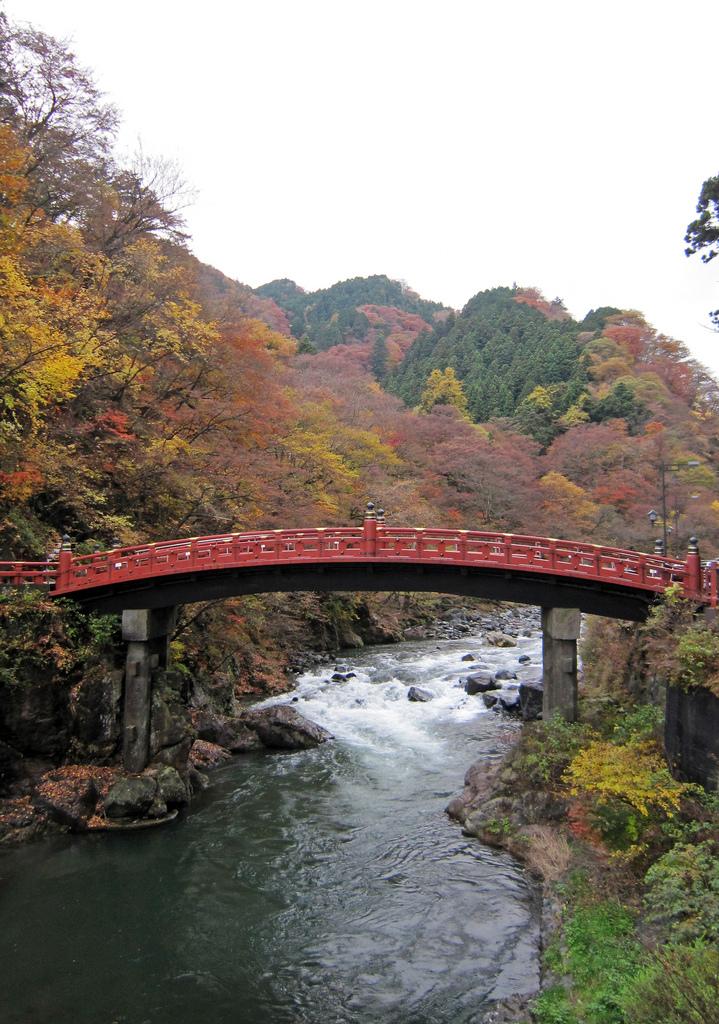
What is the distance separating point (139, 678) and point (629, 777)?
12.1m

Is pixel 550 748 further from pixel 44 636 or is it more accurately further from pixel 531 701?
pixel 44 636

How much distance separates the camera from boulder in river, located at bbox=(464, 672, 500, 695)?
26.6 m

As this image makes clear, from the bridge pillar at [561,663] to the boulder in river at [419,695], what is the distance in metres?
9.36

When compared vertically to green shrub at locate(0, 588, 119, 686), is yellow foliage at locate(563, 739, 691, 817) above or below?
below

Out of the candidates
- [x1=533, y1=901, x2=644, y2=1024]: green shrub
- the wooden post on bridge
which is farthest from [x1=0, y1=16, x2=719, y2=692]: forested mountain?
[x1=533, y1=901, x2=644, y2=1024]: green shrub

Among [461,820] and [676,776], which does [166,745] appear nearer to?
[461,820]

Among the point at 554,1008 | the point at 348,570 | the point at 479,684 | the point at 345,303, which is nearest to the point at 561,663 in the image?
the point at 348,570

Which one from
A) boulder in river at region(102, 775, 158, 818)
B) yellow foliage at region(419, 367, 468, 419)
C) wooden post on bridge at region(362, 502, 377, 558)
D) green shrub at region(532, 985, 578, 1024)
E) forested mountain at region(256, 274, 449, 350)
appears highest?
forested mountain at region(256, 274, 449, 350)

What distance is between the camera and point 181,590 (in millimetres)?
18141

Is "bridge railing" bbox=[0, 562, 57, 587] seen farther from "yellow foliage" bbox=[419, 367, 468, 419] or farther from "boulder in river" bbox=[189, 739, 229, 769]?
"yellow foliage" bbox=[419, 367, 468, 419]

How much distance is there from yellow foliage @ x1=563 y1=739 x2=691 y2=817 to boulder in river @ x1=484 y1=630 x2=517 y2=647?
22603mm

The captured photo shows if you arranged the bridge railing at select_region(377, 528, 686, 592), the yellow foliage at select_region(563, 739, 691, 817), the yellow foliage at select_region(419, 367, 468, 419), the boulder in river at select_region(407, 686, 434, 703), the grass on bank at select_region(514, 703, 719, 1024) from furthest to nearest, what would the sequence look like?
the yellow foliage at select_region(419, 367, 468, 419) < the boulder in river at select_region(407, 686, 434, 703) < the bridge railing at select_region(377, 528, 686, 592) < the yellow foliage at select_region(563, 739, 691, 817) < the grass on bank at select_region(514, 703, 719, 1024)

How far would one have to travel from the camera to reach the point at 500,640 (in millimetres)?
37500

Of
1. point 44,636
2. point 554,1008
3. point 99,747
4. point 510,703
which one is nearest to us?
point 554,1008
